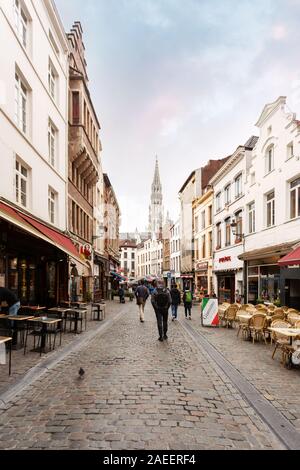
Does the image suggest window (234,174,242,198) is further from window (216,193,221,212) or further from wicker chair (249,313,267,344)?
wicker chair (249,313,267,344)

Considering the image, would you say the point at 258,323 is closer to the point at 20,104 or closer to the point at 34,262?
the point at 34,262

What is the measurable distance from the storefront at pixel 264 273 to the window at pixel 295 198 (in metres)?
1.54

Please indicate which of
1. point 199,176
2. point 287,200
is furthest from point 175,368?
point 199,176

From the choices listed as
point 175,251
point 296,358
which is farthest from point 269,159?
point 175,251

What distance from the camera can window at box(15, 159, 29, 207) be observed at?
39.5 ft

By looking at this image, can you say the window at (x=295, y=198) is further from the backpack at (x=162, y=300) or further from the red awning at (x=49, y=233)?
the red awning at (x=49, y=233)

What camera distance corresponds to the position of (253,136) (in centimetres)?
2444

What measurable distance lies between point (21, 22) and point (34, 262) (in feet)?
31.7

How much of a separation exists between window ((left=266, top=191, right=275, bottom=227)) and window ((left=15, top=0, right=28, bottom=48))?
13.8 metres

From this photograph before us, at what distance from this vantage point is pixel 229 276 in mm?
25453

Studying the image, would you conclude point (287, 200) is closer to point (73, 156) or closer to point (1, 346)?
point (73, 156)

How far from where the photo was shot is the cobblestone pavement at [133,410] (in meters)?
A: 3.68

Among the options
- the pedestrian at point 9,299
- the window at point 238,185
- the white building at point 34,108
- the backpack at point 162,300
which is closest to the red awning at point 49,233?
the white building at point 34,108

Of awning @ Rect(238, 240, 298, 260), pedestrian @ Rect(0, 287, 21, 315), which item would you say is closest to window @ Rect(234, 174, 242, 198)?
awning @ Rect(238, 240, 298, 260)
